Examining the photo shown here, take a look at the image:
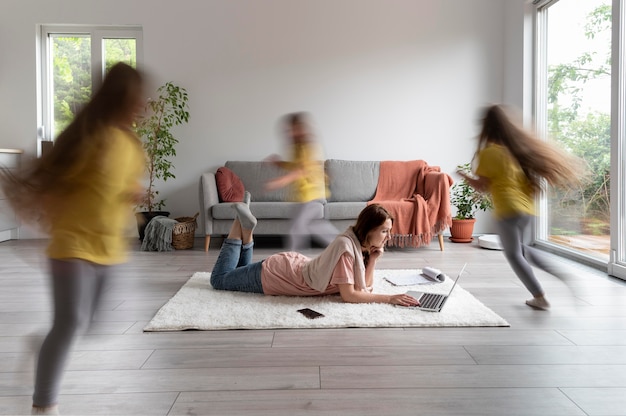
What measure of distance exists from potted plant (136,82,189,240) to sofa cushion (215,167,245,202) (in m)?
0.62

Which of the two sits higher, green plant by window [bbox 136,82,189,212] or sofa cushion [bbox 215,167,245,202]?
green plant by window [bbox 136,82,189,212]

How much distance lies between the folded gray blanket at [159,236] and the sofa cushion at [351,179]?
1654 mm

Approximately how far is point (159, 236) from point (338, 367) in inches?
134

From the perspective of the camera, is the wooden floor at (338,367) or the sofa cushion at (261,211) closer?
the wooden floor at (338,367)

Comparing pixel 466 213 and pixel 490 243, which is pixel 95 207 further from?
pixel 466 213

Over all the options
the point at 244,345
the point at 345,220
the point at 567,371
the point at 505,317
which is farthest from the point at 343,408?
the point at 345,220

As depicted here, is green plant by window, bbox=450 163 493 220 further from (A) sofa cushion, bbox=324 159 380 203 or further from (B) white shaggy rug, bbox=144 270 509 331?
(B) white shaggy rug, bbox=144 270 509 331

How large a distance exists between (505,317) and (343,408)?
4.34 ft

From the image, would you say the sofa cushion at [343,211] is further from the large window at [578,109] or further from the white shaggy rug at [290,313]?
the white shaggy rug at [290,313]

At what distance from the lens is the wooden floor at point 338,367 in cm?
163

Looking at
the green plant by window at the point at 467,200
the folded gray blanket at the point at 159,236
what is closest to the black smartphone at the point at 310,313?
the folded gray blanket at the point at 159,236

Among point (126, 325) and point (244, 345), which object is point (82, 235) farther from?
point (126, 325)

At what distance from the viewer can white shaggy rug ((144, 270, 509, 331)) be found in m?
2.46

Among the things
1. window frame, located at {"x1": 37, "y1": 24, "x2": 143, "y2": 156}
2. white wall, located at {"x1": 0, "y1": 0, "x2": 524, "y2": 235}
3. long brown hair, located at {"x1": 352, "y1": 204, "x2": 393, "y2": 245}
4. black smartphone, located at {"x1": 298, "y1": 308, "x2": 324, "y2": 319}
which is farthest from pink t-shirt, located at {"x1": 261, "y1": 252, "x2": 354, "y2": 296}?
window frame, located at {"x1": 37, "y1": 24, "x2": 143, "y2": 156}
